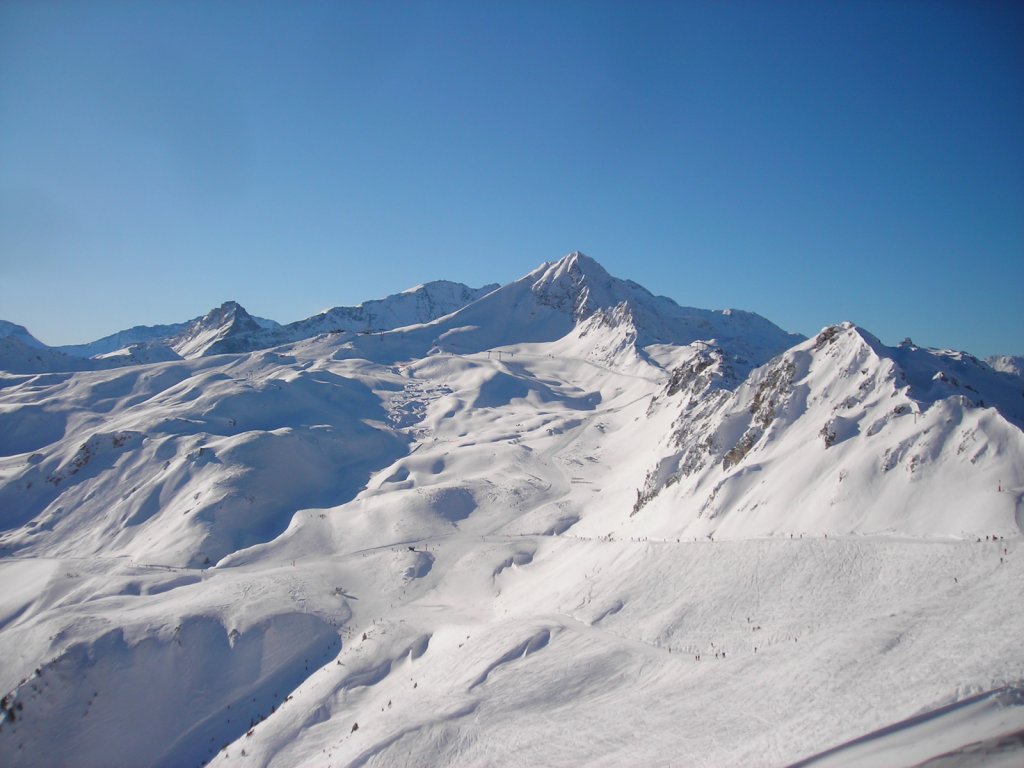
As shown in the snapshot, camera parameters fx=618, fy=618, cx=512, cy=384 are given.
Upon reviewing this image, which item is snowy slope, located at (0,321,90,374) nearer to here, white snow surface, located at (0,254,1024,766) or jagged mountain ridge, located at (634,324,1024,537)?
white snow surface, located at (0,254,1024,766)

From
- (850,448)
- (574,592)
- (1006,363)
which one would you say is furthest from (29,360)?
(1006,363)

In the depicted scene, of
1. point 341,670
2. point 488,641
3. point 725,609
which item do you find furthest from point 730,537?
point 341,670

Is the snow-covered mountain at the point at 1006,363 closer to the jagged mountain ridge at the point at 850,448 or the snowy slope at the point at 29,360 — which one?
the jagged mountain ridge at the point at 850,448

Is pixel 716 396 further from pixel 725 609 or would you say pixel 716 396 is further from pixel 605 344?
pixel 605 344

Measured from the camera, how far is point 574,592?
39438mm

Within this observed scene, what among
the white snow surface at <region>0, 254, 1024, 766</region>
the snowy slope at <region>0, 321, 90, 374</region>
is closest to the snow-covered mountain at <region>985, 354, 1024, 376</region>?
the white snow surface at <region>0, 254, 1024, 766</region>

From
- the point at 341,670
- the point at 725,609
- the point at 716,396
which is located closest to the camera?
the point at 725,609

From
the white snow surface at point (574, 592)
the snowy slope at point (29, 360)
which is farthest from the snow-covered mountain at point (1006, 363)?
the snowy slope at point (29, 360)

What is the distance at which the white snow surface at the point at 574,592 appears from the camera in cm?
2142

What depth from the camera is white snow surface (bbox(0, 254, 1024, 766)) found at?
21422 millimetres

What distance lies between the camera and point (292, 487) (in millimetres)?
84375

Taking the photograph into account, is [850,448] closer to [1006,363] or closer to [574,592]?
[574,592]

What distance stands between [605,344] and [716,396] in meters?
113

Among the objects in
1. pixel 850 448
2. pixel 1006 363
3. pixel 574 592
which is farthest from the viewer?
pixel 1006 363
